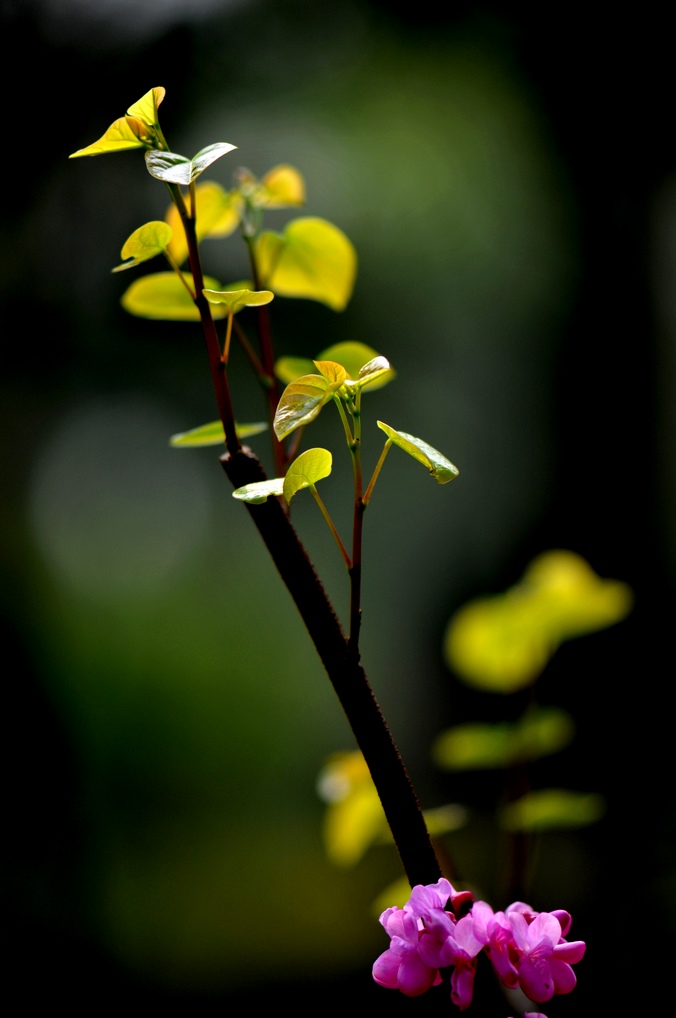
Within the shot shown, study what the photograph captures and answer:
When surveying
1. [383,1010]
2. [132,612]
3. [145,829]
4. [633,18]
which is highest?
[633,18]

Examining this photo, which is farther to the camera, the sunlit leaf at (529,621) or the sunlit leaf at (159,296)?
the sunlit leaf at (529,621)

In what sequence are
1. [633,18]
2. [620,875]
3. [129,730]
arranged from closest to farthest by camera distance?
[620,875] → [633,18] → [129,730]

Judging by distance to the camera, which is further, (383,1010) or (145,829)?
(145,829)

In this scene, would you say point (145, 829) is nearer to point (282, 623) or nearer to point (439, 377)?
point (282, 623)

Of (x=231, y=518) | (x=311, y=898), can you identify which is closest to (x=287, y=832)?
(x=311, y=898)

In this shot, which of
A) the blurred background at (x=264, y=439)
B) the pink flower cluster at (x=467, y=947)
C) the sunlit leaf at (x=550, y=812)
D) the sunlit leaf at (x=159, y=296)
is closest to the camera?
the pink flower cluster at (x=467, y=947)

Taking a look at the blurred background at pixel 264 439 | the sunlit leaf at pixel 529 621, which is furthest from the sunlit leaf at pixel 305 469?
the blurred background at pixel 264 439

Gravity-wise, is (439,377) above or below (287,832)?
above

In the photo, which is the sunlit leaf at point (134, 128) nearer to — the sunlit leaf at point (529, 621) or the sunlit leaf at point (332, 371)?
the sunlit leaf at point (332, 371)

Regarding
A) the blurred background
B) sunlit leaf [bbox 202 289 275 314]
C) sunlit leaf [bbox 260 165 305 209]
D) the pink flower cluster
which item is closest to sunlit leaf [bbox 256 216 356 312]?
sunlit leaf [bbox 260 165 305 209]
